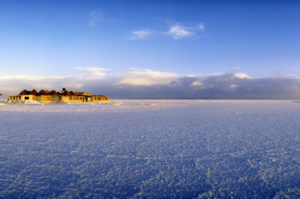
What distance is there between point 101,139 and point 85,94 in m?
64.3

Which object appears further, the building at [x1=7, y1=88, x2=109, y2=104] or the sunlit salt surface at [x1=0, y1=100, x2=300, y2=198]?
the building at [x1=7, y1=88, x2=109, y2=104]

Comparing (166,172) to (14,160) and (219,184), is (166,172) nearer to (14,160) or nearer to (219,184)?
(219,184)

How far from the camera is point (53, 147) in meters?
6.88

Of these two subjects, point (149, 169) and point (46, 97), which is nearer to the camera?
point (149, 169)

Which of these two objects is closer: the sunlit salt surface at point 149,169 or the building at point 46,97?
the sunlit salt surface at point 149,169

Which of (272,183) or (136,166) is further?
(136,166)

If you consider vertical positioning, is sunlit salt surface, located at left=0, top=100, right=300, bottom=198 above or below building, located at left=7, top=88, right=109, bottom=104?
below

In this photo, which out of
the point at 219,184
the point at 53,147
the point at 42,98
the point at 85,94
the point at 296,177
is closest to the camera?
the point at 219,184

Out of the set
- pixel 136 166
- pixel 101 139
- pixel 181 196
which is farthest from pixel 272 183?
pixel 101 139

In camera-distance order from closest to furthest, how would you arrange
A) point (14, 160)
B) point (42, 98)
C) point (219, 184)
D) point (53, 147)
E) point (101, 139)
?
1. point (219, 184)
2. point (14, 160)
3. point (53, 147)
4. point (101, 139)
5. point (42, 98)

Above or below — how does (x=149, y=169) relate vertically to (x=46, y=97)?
below

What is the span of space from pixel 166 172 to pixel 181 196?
1097 mm

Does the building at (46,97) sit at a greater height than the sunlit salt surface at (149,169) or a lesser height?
greater

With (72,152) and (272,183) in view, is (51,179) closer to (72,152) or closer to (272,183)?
(72,152)
